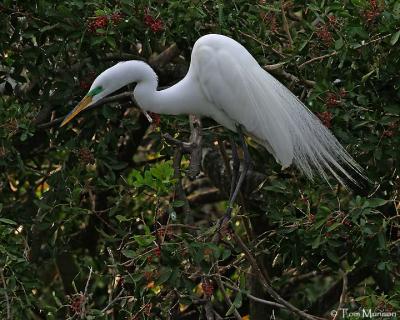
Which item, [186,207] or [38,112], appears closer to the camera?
[186,207]

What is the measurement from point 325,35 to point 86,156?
3.23 ft

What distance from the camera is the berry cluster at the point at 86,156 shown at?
3529 mm

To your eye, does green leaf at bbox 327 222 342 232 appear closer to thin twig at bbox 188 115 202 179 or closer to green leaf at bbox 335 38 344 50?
thin twig at bbox 188 115 202 179

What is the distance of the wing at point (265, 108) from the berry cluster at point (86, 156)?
512 mm

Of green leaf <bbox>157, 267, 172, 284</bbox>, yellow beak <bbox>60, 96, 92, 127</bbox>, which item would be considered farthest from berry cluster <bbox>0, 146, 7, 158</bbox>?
green leaf <bbox>157, 267, 172, 284</bbox>

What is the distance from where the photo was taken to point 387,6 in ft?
10.5

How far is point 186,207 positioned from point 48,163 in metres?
1.36

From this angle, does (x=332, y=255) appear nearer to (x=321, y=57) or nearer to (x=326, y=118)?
(x=326, y=118)

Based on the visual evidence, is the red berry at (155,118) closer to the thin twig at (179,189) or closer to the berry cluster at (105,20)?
the thin twig at (179,189)

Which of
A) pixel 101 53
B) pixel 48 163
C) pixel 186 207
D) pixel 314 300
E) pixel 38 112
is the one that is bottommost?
pixel 314 300

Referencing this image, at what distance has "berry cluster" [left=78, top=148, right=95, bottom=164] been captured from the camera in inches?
139

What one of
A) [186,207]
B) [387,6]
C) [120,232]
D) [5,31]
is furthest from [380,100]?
[5,31]

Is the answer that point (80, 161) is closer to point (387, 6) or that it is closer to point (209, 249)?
point (209, 249)

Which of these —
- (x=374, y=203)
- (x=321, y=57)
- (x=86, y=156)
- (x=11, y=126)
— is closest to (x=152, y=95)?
(x=86, y=156)
